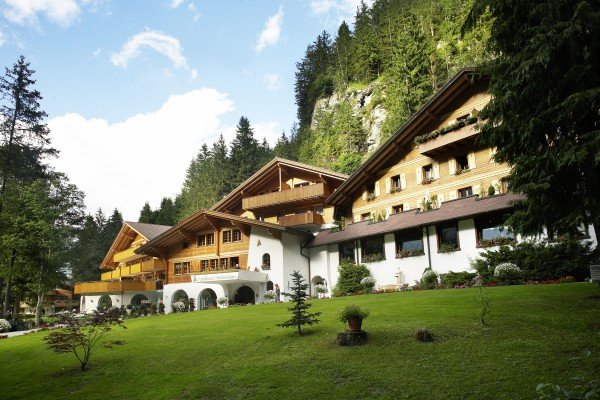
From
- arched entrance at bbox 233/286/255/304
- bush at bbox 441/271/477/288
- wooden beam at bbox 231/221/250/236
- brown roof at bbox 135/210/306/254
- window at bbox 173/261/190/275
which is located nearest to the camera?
bush at bbox 441/271/477/288

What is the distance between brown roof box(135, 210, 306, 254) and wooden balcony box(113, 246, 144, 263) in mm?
11030

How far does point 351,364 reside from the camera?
37.0 feet

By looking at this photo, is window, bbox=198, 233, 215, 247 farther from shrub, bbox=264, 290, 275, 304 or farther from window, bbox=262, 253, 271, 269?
shrub, bbox=264, 290, 275, 304

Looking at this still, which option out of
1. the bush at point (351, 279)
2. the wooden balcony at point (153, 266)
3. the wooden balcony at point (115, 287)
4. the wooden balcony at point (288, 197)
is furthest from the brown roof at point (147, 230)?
the bush at point (351, 279)

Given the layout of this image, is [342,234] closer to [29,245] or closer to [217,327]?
[217,327]

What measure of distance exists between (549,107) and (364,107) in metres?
54.7

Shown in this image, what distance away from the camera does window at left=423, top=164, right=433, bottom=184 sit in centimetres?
3089

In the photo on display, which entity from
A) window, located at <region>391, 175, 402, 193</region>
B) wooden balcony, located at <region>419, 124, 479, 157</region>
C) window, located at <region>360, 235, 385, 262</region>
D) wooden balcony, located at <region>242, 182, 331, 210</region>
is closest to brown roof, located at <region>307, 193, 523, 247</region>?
window, located at <region>360, 235, 385, 262</region>

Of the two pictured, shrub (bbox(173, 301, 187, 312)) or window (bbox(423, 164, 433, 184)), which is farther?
shrub (bbox(173, 301, 187, 312))

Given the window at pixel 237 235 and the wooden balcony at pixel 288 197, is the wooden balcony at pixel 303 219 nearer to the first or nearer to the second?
the wooden balcony at pixel 288 197

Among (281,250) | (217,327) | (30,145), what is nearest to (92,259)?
(30,145)

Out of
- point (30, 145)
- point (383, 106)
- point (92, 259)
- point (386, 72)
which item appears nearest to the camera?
point (30, 145)

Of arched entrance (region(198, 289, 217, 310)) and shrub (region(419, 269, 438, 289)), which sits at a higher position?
shrub (region(419, 269, 438, 289))

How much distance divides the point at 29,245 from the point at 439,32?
56.0 m
